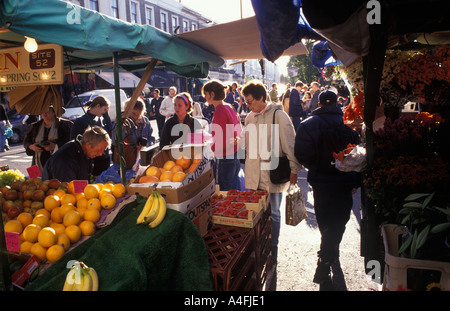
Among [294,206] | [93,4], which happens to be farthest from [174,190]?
[93,4]

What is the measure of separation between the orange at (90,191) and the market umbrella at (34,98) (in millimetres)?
2178

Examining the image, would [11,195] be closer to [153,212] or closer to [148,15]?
[153,212]

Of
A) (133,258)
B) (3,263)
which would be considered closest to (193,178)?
(133,258)

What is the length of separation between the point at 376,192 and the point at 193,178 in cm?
148

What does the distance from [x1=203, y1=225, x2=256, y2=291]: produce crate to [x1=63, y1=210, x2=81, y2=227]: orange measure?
40.5 inches

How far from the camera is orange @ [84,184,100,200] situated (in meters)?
2.48

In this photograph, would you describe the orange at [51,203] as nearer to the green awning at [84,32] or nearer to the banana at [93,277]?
the banana at [93,277]

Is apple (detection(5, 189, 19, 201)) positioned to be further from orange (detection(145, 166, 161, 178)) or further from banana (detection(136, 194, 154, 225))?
banana (detection(136, 194, 154, 225))

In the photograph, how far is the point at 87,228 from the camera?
2.20m

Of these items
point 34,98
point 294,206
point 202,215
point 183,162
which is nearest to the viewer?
point 202,215

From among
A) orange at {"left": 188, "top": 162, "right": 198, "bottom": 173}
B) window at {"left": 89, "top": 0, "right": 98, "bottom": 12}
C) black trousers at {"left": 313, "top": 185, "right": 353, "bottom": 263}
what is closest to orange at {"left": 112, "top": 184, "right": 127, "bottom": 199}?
orange at {"left": 188, "top": 162, "right": 198, "bottom": 173}

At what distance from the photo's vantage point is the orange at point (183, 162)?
312cm

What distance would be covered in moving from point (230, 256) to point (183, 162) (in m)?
1.12
